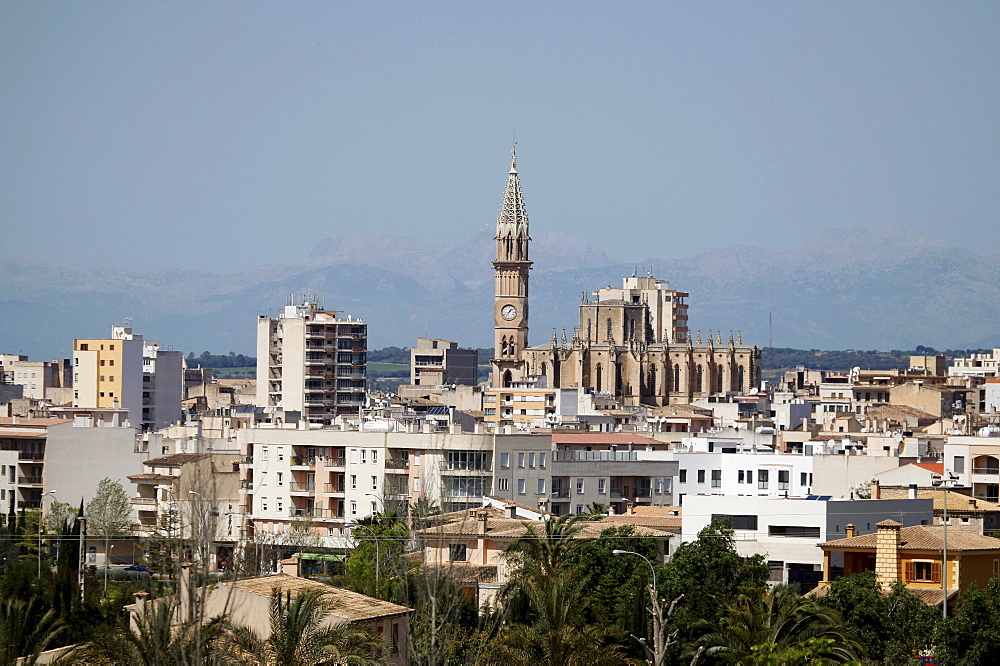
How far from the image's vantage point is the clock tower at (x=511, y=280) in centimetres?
17362

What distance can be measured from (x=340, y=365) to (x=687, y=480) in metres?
76.6

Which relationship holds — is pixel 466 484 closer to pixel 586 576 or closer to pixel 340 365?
pixel 586 576

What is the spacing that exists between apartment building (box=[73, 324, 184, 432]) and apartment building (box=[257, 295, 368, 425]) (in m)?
15.0

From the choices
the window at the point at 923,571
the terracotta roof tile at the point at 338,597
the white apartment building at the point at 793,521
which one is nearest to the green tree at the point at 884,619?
the window at the point at 923,571

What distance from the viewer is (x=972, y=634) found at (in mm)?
36000

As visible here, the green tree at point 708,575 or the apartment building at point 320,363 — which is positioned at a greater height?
the apartment building at point 320,363

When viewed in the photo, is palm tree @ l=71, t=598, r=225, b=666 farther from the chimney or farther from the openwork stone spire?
the openwork stone spire

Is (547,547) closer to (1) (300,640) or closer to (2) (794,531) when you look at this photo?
(2) (794,531)

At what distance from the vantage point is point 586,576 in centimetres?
4338

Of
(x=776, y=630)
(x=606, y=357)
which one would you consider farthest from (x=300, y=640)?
(x=606, y=357)

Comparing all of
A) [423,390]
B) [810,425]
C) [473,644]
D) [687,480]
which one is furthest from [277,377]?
[473,644]

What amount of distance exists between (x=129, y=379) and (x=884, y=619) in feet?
302

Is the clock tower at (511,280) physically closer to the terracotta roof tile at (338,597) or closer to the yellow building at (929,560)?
the yellow building at (929,560)

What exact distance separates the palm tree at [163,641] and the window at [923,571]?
21.1m
